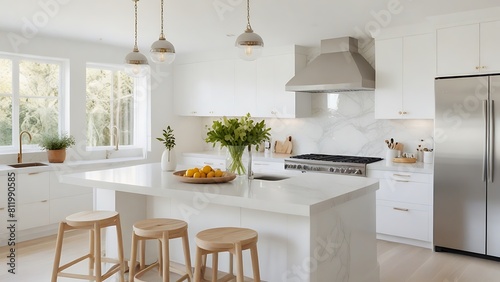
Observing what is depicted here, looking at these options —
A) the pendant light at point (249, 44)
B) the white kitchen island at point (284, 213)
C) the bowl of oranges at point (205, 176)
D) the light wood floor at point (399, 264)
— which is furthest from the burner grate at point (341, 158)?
the pendant light at point (249, 44)

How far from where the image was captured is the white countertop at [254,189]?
8.75 ft

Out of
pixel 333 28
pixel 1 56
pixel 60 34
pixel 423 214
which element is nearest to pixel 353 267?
pixel 423 214

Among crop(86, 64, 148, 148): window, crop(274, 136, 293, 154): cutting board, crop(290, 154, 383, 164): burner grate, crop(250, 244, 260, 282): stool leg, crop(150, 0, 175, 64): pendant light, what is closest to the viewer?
crop(250, 244, 260, 282): stool leg

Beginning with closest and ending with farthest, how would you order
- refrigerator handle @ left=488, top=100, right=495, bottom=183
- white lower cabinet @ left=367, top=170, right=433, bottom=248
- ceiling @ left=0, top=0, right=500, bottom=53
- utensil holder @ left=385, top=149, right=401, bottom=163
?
1. ceiling @ left=0, top=0, right=500, bottom=53
2. refrigerator handle @ left=488, top=100, right=495, bottom=183
3. white lower cabinet @ left=367, top=170, right=433, bottom=248
4. utensil holder @ left=385, top=149, right=401, bottom=163

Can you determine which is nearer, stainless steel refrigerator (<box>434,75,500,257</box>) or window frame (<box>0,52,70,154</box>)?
stainless steel refrigerator (<box>434,75,500,257</box>)

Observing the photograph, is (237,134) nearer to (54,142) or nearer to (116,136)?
(54,142)

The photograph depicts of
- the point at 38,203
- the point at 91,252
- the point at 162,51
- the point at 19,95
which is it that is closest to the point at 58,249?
the point at 91,252

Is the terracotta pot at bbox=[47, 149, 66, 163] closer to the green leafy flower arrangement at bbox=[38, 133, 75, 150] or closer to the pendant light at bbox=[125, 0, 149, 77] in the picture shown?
the green leafy flower arrangement at bbox=[38, 133, 75, 150]

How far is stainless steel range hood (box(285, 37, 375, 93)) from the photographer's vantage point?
5.13 metres

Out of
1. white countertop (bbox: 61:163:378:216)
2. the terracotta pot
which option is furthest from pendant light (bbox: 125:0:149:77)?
the terracotta pot

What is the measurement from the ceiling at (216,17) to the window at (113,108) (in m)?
0.82

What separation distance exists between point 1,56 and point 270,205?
4435 millimetres

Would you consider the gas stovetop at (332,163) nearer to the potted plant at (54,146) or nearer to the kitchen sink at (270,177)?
the kitchen sink at (270,177)

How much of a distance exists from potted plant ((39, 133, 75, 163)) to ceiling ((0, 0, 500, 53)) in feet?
4.30
